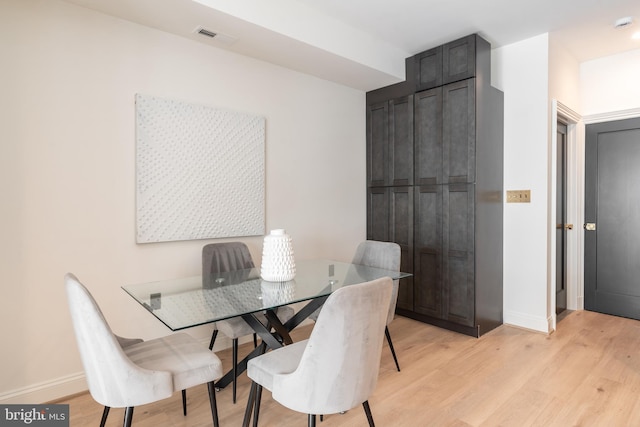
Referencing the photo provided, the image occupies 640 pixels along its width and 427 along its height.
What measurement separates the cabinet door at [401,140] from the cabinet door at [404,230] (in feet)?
0.43

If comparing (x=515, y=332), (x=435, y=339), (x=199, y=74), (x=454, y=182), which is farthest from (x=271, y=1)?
(x=515, y=332)

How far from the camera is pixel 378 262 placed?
282cm

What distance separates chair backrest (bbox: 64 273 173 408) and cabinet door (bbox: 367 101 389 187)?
3062mm

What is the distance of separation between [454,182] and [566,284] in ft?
6.20

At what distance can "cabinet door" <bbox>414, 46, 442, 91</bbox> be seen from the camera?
11.3 feet

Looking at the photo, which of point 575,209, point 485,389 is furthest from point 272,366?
point 575,209

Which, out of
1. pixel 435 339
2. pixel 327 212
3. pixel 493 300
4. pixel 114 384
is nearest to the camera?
pixel 114 384

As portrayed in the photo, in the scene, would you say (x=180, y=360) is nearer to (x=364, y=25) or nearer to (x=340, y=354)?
(x=340, y=354)

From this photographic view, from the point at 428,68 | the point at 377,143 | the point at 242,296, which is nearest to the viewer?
the point at 242,296

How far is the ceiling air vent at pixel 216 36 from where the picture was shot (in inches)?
102

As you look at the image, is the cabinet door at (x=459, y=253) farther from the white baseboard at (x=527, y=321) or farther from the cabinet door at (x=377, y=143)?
the cabinet door at (x=377, y=143)

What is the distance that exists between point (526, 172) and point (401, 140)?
1214 millimetres

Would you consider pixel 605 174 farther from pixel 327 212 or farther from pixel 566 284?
pixel 327 212

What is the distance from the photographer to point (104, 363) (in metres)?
1.39
